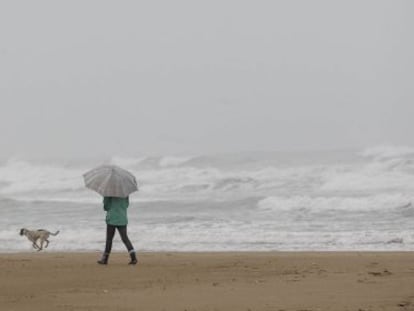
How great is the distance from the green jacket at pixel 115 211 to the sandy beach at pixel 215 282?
2.06 feet

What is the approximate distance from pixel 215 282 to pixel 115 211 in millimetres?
2431

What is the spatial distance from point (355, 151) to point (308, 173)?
1122cm

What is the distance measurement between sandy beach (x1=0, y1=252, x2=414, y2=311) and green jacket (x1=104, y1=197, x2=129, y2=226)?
63 cm

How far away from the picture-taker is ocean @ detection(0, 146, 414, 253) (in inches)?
609

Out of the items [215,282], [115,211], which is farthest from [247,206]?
[215,282]

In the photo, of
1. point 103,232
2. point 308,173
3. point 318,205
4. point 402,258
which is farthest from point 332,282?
point 308,173

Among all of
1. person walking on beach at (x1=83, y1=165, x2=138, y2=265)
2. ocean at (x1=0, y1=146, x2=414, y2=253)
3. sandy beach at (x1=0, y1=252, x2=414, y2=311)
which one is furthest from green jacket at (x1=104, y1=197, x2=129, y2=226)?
ocean at (x1=0, y1=146, x2=414, y2=253)

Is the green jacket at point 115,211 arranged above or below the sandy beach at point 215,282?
above

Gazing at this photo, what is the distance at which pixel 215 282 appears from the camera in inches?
345

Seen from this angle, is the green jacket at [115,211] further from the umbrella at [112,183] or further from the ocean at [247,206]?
the ocean at [247,206]

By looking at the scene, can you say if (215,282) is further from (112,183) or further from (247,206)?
(247,206)

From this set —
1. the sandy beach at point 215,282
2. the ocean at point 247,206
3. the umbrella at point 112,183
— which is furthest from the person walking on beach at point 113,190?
the ocean at point 247,206

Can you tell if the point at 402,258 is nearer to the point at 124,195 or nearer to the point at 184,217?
the point at 124,195

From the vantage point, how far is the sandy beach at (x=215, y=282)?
279 inches
